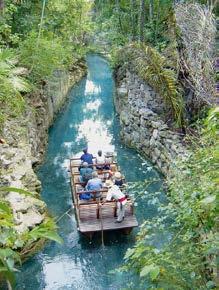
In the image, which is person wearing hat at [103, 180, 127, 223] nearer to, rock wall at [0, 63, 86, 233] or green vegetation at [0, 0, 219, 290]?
green vegetation at [0, 0, 219, 290]

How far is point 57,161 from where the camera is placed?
520 inches

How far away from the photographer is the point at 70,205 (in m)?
10.5

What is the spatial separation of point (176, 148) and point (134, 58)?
450cm

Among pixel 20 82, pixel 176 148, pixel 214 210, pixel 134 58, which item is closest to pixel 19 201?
pixel 20 82

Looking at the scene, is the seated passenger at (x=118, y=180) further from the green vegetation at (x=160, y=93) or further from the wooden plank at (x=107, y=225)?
the green vegetation at (x=160, y=93)

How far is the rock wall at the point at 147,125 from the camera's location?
37.7 feet

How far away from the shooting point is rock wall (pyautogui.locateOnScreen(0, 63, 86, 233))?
8305 millimetres

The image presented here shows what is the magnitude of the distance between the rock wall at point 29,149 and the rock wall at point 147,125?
2745 millimetres

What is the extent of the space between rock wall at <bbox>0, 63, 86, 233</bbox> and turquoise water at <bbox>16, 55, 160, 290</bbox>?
0.59 m

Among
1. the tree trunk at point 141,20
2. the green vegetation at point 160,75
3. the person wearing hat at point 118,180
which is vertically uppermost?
the tree trunk at point 141,20

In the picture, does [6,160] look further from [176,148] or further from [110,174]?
[176,148]

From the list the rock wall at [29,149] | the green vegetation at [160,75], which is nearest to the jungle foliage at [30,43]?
the rock wall at [29,149]

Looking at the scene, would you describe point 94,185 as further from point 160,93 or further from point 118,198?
point 160,93

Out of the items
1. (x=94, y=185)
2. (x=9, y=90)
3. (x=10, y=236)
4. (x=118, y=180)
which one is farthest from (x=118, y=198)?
(x=10, y=236)
